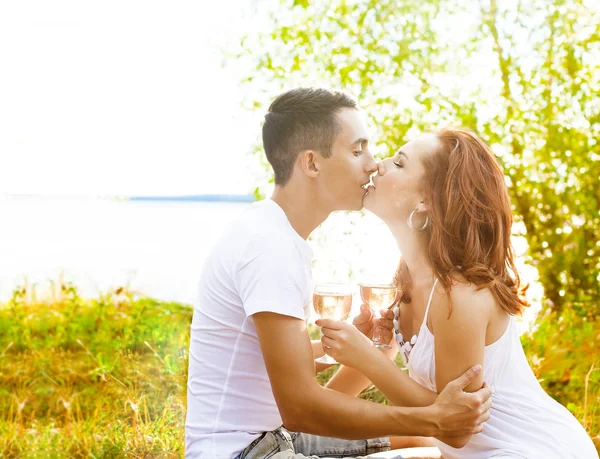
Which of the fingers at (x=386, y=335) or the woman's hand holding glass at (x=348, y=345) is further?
the fingers at (x=386, y=335)

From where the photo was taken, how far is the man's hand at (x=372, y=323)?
2.95 metres

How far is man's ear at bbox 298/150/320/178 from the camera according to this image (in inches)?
111

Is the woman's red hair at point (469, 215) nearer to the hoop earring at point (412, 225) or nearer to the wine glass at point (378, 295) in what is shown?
the hoop earring at point (412, 225)

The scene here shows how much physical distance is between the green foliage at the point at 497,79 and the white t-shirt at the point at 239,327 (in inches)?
135

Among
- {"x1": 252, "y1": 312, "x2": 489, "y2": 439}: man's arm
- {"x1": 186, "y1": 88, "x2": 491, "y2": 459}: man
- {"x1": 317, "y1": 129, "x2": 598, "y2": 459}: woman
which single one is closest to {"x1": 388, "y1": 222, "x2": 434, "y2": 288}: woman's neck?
{"x1": 317, "y1": 129, "x2": 598, "y2": 459}: woman

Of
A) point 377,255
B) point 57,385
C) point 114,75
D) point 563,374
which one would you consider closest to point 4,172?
point 114,75

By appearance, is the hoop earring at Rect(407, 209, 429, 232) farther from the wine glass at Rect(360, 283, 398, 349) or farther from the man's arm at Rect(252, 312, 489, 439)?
the man's arm at Rect(252, 312, 489, 439)

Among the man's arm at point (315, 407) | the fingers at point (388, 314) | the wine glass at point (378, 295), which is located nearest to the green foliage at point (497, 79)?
the fingers at point (388, 314)

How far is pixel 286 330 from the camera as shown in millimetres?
2312

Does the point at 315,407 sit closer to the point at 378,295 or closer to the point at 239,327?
the point at 239,327

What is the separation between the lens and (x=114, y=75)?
9.87m

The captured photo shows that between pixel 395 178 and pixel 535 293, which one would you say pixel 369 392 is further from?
pixel 535 293

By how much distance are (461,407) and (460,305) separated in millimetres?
357

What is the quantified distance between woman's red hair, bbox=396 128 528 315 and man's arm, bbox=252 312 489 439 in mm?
533
